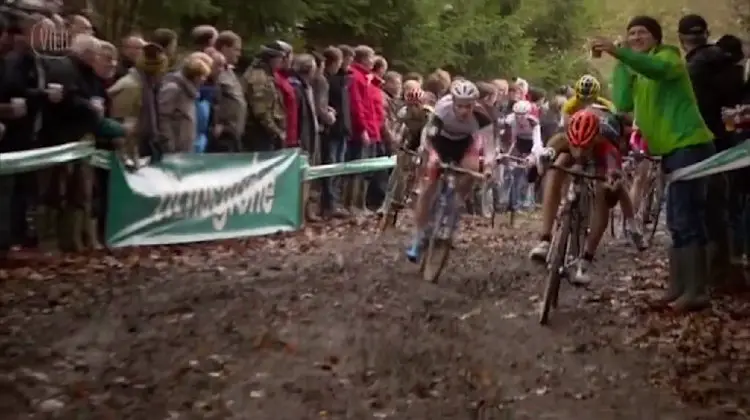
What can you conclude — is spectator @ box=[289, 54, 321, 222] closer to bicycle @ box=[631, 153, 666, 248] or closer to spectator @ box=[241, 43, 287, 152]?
spectator @ box=[241, 43, 287, 152]

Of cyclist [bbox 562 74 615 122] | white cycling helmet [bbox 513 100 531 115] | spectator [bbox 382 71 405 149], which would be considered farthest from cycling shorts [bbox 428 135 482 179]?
white cycling helmet [bbox 513 100 531 115]

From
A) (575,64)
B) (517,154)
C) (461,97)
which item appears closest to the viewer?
(461,97)

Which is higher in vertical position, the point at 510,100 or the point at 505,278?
the point at 510,100

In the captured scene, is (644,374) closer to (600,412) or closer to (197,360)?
(600,412)

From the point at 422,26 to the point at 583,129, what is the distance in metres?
13.0

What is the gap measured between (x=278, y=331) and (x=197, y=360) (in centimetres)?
107

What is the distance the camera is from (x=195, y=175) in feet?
43.6

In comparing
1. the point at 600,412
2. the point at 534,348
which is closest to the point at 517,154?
the point at 534,348

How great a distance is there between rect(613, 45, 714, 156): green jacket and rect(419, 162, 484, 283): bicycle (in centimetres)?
177

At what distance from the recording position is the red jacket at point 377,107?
17.7m

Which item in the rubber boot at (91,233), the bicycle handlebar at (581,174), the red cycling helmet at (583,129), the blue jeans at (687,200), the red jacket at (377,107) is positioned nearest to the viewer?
the bicycle handlebar at (581,174)

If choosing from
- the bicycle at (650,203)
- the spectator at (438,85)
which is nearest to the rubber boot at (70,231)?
the bicycle at (650,203)

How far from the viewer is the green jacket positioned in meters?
9.34

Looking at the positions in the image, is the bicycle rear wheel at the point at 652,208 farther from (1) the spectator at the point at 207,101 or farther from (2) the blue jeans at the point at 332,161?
(1) the spectator at the point at 207,101
